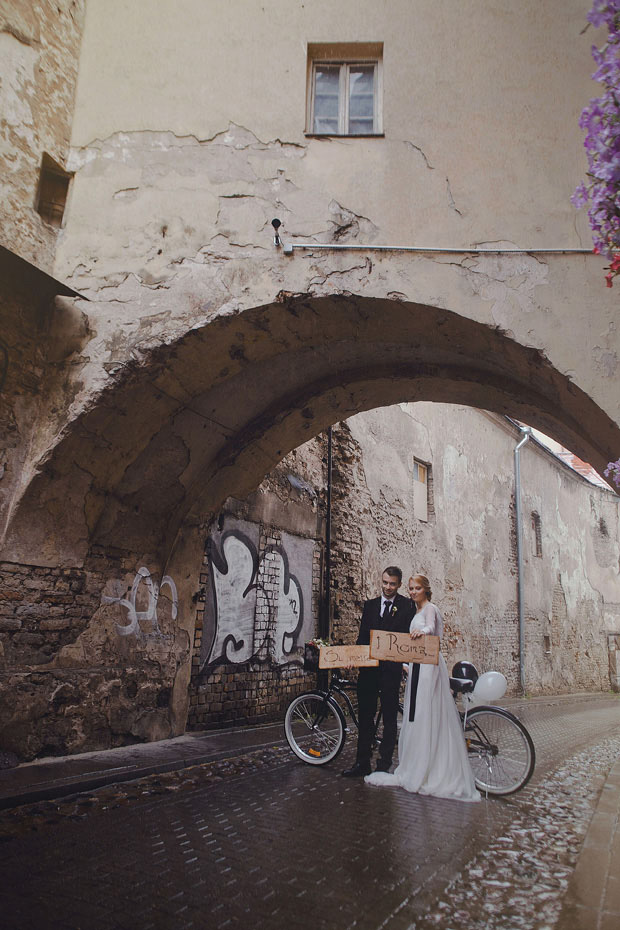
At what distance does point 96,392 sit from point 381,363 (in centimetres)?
288

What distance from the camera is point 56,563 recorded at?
18.4 ft

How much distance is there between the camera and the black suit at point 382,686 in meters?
5.46

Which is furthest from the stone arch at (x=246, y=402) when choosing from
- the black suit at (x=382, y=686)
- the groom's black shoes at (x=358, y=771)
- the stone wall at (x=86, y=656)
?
the groom's black shoes at (x=358, y=771)

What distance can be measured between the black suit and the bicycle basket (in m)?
0.88

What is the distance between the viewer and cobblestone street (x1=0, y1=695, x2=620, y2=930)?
107 inches

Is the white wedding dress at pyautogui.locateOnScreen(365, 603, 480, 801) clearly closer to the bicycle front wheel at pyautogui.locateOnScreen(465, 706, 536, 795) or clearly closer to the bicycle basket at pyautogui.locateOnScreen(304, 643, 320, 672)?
the bicycle front wheel at pyautogui.locateOnScreen(465, 706, 536, 795)

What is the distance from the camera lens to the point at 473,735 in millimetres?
5250

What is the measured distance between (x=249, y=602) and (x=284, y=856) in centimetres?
489

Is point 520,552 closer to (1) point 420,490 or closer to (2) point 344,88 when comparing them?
(1) point 420,490

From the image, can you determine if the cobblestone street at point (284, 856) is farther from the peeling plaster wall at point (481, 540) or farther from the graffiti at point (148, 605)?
the peeling plaster wall at point (481, 540)

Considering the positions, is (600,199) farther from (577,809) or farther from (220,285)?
(577,809)

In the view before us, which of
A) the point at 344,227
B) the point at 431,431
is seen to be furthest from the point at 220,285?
the point at 431,431

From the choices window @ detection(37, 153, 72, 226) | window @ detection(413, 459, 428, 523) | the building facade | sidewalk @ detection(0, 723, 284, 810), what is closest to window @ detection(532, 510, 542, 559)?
window @ detection(413, 459, 428, 523)

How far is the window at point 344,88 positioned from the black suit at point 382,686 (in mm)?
4396
